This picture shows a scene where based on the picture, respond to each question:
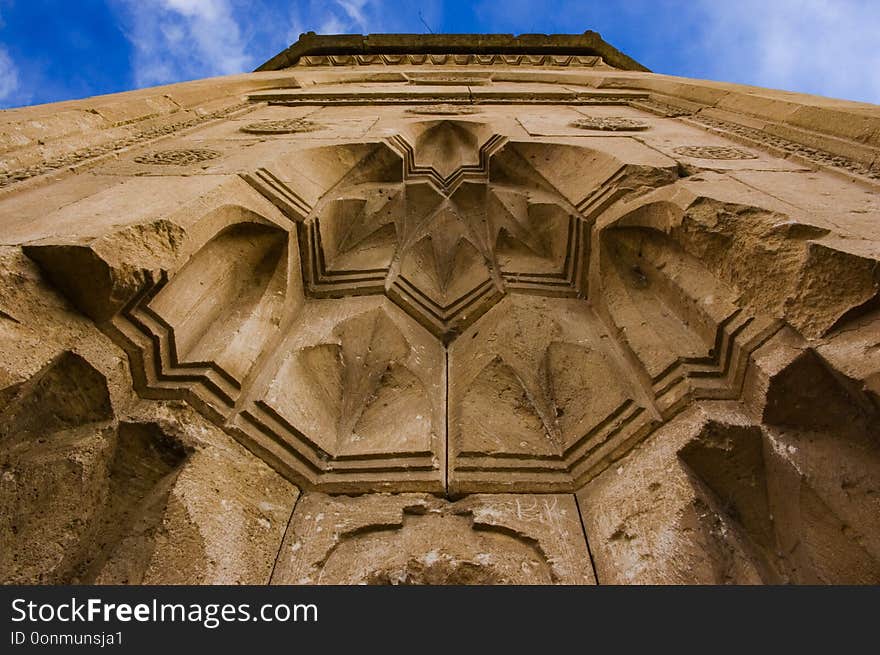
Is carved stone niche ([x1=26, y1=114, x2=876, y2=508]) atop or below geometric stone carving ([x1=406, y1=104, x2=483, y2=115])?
below

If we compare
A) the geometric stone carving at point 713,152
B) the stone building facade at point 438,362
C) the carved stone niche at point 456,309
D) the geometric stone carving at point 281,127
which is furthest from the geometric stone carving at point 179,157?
the geometric stone carving at point 713,152

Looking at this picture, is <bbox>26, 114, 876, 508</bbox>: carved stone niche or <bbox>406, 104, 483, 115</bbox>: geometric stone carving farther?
<bbox>406, 104, 483, 115</bbox>: geometric stone carving

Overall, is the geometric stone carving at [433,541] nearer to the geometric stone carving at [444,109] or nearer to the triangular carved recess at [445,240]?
the triangular carved recess at [445,240]

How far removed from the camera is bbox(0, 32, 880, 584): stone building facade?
1.66 metres

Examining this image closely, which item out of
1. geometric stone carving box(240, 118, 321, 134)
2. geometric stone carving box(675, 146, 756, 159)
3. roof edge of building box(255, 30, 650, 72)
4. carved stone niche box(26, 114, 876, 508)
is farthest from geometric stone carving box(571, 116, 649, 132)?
roof edge of building box(255, 30, 650, 72)

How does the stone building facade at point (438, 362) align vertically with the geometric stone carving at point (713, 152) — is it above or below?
below

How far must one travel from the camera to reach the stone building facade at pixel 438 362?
166 centimetres

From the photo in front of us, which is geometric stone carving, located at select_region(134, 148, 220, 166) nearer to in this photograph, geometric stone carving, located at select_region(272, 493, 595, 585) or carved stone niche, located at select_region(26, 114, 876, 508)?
carved stone niche, located at select_region(26, 114, 876, 508)

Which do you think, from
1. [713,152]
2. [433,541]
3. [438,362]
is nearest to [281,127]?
[438,362]

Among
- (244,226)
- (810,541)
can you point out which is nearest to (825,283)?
(810,541)

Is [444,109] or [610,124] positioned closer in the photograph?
[610,124]

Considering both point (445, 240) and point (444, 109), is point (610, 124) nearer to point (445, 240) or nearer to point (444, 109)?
point (444, 109)

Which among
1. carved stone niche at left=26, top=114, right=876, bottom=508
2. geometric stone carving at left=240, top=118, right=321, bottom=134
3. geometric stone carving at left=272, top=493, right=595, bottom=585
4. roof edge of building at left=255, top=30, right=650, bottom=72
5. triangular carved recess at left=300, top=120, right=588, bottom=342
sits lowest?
geometric stone carving at left=272, top=493, right=595, bottom=585

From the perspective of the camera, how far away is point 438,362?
2.66 m
